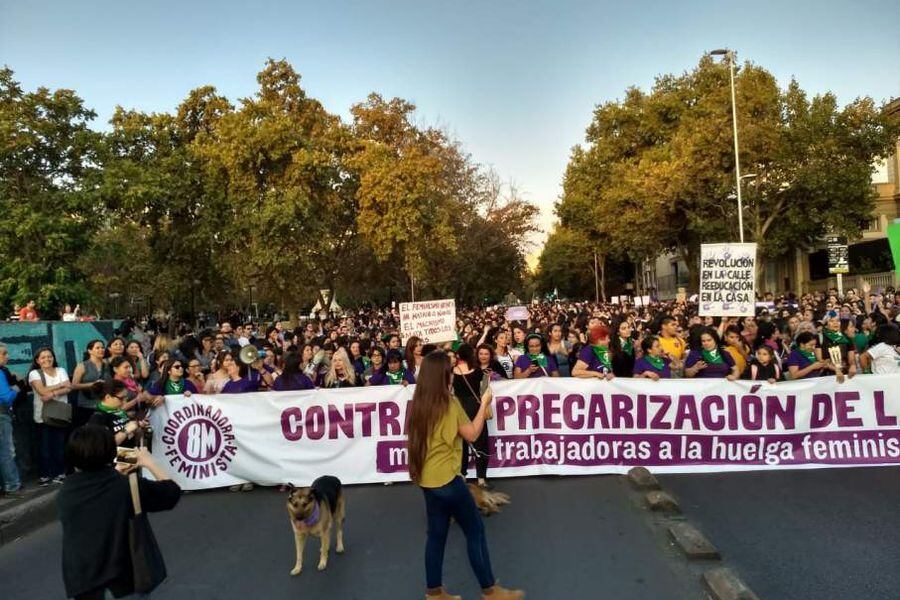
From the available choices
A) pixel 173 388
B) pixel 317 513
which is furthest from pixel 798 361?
pixel 173 388

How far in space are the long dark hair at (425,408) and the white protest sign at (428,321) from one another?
6.07 metres

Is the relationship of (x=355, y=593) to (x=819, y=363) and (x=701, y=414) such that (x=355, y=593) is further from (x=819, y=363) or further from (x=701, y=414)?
(x=819, y=363)

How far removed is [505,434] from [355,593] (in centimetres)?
340

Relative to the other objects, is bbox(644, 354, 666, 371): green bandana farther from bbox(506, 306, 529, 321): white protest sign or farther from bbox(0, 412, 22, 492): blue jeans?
bbox(506, 306, 529, 321): white protest sign

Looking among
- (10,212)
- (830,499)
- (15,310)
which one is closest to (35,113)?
(10,212)

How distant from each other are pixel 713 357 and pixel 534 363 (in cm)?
216

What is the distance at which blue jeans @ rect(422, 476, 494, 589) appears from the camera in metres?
4.40

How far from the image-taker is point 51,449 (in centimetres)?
852

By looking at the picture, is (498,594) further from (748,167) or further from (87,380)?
(748,167)

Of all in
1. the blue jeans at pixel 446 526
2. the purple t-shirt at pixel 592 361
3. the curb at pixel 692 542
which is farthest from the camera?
the purple t-shirt at pixel 592 361

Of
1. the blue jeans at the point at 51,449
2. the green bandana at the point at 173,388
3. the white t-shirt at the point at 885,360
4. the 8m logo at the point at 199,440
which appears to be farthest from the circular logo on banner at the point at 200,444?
the white t-shirt at the point at 885,360

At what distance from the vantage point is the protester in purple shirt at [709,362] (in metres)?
8.59

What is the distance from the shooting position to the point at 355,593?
5.05 meters

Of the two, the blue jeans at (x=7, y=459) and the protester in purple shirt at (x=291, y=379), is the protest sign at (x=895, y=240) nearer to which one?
the protester in purple shirt at (x=291, y=379)
